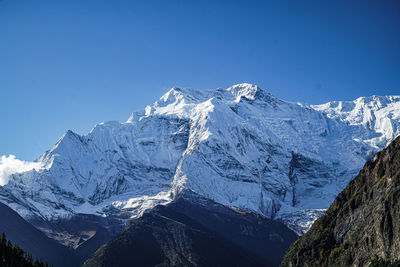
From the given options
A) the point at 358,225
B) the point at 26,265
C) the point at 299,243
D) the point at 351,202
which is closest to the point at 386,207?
the point at 358,225

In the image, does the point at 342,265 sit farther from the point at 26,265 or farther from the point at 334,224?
the point at 26,265

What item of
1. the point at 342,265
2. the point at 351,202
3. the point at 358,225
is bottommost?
the point at 342,265

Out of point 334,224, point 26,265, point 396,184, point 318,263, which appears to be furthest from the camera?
point 334,224

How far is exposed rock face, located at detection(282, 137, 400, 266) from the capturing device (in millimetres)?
96188

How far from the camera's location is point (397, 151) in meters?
112

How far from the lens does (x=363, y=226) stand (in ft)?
356

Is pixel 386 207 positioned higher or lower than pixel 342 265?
higher

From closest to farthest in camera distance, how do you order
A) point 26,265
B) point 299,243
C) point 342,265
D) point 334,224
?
point 26,265 → point 342,265 → point 334,224 → point 299,243

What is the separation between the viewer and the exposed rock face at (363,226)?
316 feet

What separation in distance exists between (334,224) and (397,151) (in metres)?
27.4

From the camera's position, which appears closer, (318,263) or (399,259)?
(399,259)

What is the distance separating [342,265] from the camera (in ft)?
351

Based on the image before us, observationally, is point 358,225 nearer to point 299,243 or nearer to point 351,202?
point 351,202

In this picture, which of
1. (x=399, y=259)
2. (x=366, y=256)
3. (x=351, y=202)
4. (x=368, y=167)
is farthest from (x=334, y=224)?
(x=399, y=259)
